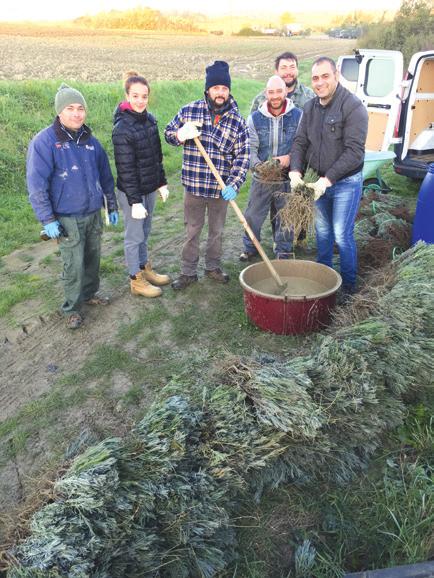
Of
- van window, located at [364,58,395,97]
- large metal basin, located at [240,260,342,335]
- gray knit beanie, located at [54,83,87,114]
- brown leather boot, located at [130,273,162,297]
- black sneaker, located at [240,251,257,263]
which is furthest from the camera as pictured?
van window, located at [364,58,395,97]

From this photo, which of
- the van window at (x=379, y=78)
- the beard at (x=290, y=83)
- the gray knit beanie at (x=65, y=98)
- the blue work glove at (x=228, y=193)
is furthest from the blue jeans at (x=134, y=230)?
the van window at (x=379, y=78)

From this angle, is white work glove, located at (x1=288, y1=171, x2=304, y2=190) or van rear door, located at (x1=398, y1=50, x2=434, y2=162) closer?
white work glove, located at (x1=288, y1=171, x2=304, y2=190)

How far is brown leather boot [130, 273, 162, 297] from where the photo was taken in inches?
191

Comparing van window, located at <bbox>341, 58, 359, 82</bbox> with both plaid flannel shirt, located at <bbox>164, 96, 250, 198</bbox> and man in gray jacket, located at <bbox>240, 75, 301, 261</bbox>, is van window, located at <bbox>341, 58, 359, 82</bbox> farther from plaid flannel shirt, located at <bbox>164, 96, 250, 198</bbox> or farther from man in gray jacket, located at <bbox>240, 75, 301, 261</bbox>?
plaid flannel shirt, located at <bbox>164, 96, 250, 198</bbox>

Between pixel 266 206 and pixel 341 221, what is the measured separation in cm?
100

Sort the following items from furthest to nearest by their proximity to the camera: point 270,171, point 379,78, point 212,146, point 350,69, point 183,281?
point 350,69, point 379,78, point 183,281, point 270,171, point 212,146

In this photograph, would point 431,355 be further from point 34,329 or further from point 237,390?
point 34,329

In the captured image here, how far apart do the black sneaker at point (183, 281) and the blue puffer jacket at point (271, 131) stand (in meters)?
1.31

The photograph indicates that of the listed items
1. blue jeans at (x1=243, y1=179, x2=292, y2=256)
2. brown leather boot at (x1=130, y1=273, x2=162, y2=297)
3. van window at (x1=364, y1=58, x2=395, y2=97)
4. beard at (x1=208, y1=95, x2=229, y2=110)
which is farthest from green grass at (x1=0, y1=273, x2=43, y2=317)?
van window at (x1=364, y1=58, x2=395, y2=97)

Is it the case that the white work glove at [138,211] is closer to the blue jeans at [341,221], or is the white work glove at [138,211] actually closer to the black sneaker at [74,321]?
the black sneaker at [74,321]

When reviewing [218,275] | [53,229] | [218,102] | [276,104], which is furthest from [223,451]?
[276,104]

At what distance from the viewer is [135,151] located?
14.1 ft

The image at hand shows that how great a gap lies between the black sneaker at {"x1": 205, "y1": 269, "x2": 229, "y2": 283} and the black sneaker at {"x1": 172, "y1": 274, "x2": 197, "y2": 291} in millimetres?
180

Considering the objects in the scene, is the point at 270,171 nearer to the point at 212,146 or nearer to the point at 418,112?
the point at 212,146
